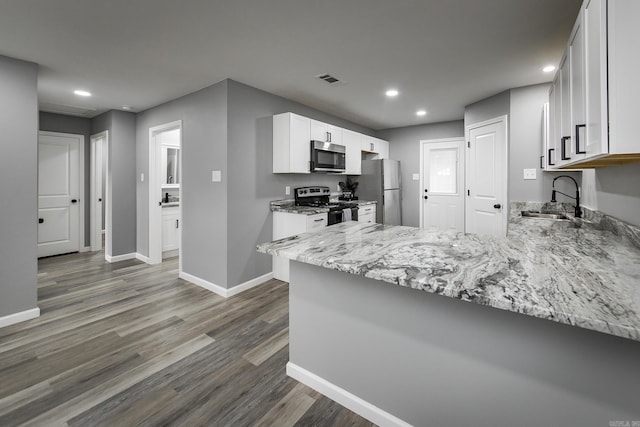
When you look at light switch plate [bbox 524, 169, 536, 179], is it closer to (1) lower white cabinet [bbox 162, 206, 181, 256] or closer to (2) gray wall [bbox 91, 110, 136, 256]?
(1) lower white cabinet [bbox 162, 206, 181, 256]

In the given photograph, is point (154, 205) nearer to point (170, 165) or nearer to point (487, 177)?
point (170, 165)

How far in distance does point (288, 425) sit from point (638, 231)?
7.23ft

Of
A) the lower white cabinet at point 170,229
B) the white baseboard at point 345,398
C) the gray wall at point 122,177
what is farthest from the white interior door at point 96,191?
the white baseboard at point 345,398

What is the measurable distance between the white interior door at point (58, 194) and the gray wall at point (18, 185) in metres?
2.68

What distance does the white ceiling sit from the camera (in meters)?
1.99

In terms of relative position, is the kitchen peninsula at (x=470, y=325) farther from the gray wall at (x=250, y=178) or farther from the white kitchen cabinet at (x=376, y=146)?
the white kitchen cabinet at (x=376, y=146)

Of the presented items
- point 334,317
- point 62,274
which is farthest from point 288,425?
point 62,274

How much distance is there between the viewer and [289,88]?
361 cm

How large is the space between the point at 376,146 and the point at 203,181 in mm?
3418

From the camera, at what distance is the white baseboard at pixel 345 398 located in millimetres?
1516

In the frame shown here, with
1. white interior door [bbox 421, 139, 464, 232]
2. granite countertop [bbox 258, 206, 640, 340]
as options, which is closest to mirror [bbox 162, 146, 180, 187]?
granite countertop [bbox 258, 206, 640, 340]

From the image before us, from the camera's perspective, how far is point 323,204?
4.45m

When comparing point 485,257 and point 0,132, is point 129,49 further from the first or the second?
point 485,257

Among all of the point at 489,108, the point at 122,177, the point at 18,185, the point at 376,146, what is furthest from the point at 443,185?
the point at 18,185
